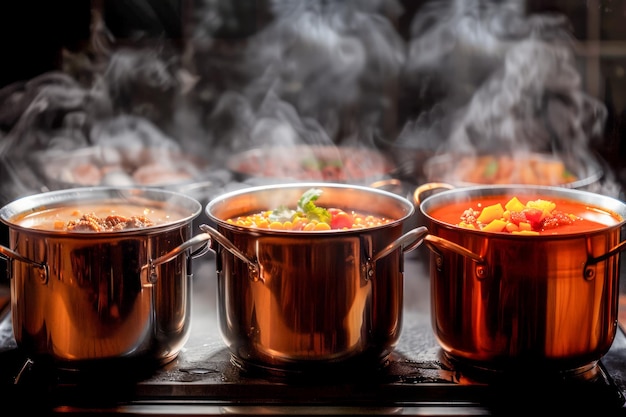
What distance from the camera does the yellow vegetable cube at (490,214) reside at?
1905 millimetres

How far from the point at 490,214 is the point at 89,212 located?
98cm

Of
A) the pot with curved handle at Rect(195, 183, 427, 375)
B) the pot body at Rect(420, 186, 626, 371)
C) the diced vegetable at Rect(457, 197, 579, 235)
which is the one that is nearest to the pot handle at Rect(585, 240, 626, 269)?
the pot body at Rect(420, 186, 626, 371)

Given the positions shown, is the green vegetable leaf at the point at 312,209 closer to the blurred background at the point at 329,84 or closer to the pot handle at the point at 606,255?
the pot handle at the point at 606,255

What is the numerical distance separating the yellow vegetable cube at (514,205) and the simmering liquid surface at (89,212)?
0.80 meters

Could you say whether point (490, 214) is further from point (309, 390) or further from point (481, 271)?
point (309, 390)

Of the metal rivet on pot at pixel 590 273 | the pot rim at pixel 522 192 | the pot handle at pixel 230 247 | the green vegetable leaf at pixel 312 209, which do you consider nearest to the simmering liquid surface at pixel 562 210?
the pot rim at pixel 522 192

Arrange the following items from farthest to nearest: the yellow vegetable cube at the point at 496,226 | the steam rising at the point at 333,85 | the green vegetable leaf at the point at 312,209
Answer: the steam rising at the point at 333,85, the green vegetable leaf at the point at 312,209, the yellow vegetable cube at the point at 496,226

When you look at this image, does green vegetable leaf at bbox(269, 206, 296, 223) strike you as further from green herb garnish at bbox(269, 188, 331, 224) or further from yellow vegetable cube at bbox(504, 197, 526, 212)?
yellow vegetable cube at bbox(504, 197, 526, 212)

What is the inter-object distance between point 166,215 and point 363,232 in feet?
1.86

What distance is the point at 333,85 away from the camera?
3639 mm

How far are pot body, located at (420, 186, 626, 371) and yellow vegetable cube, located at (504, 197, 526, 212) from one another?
0.23m

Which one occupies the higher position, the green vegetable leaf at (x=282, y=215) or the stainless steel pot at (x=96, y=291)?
the green vegetable leaf at (x=282, y=215)

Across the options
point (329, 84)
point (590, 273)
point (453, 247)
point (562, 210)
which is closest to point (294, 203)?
point (453, 247)

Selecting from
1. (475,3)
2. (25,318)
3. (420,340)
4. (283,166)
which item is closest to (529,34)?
(475,3)
